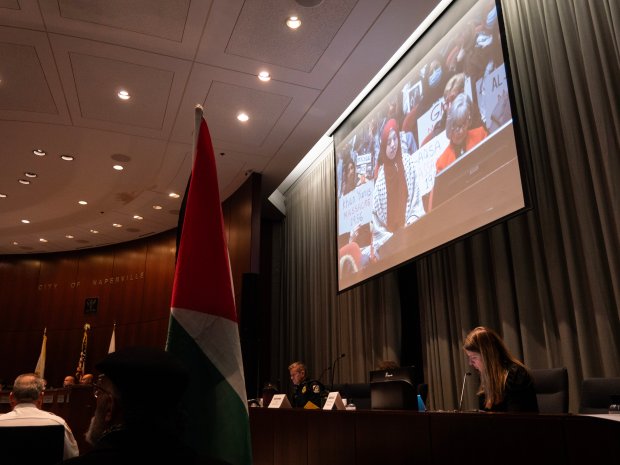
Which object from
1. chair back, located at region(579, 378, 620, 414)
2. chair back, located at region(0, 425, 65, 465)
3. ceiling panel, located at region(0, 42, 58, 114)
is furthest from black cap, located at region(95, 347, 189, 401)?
ceiling panel, located at region(0, 42, 58, 114)

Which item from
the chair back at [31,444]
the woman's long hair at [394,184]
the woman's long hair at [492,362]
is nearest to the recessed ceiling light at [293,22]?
the woman's long hair at [394,184]

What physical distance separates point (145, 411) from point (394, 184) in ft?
14.6

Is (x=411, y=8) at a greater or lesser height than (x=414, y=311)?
greater

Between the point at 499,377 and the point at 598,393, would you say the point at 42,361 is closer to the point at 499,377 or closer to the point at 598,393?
the point at 499,377

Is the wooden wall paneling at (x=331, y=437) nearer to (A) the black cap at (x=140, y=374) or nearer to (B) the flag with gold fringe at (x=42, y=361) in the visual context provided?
(A) the black cap at (x=140, y=374)

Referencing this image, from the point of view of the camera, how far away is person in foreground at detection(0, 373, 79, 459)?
7.87ft

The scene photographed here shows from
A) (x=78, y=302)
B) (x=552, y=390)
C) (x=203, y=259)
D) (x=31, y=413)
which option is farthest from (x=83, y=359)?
(x=203, y=259)

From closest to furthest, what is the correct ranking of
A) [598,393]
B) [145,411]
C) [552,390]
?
[145,411], [598,393], [552,390]

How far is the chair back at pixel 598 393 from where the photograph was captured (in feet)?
8.34

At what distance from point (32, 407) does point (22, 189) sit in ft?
21.3

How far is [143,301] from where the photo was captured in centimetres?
1059

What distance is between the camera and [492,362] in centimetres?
281

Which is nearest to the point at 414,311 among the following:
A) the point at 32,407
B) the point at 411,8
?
the point at 411,8

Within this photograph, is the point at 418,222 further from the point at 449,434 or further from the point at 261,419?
the point at 449,434
